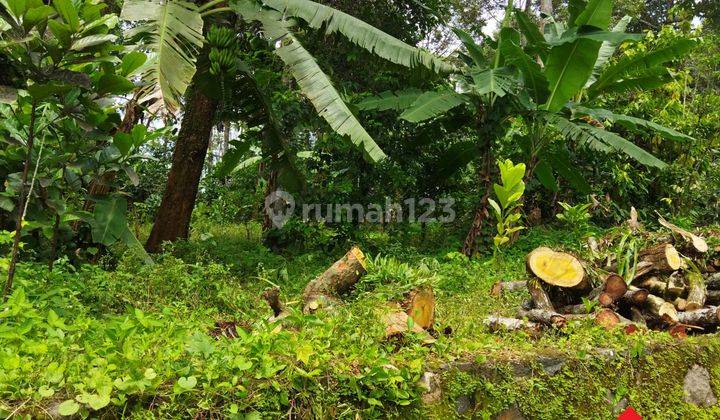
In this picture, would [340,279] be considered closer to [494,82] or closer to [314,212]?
[494,82]

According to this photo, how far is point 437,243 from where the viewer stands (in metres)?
8.55

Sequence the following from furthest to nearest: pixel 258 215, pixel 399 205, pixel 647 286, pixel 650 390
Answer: pixel 258 215
pixel 399 205
pixel 647 286
pixel 650 390

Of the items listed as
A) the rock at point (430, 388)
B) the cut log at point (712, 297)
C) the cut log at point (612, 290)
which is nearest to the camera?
the rock at point (430, 388)

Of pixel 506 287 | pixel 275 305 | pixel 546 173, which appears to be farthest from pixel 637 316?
pixel 546 173

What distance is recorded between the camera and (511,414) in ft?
9.59

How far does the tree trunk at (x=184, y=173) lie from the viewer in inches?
255

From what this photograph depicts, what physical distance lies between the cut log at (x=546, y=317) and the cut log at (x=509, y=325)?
0.06m

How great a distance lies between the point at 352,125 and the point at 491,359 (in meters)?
2.52

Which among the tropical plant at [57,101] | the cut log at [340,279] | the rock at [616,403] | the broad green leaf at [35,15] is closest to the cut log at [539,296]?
the rock at [616,403]

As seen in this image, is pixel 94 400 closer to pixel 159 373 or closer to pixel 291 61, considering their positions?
pixel 159 373

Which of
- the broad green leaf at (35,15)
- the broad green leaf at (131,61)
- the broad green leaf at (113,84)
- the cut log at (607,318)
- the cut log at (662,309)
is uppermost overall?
the broad green leaf at (35,15)

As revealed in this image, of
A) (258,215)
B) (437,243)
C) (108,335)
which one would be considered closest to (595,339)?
(108,335)

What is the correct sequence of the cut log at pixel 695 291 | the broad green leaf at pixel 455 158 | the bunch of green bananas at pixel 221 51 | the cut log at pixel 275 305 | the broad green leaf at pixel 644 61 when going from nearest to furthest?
the cut log at pixel 275 305 → the cut log at pixel 695 291 → the bunch of green bananas at pixel 221 51 → the broad green leaf at pixel 644 61 → the broad green leaf at pixel 455 158

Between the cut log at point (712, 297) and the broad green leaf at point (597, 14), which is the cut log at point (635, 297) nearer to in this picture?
the cut log at point (712, 297)
